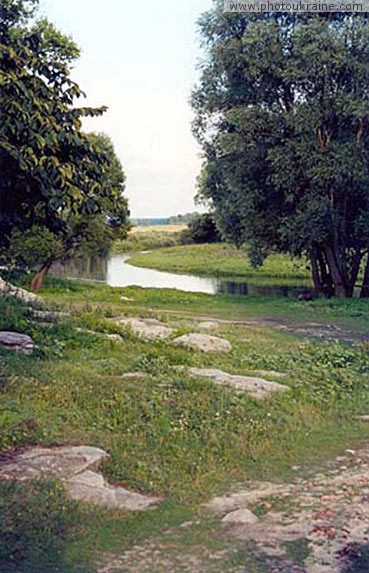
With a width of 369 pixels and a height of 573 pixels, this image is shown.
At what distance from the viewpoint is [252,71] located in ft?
68.1

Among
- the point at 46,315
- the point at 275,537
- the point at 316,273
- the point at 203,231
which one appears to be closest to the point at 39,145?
the point at 275,537

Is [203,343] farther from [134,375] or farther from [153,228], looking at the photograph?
Result: [153,228]

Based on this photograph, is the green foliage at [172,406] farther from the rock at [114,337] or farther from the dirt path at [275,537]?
the dirt path at [275,537]

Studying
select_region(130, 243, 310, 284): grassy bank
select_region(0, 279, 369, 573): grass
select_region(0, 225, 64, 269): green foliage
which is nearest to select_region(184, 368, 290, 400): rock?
select_region(0, 279, 369, 573): grass

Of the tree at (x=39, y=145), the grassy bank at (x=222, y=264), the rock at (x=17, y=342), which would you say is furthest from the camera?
the grassy bank at (x=222, y=264)

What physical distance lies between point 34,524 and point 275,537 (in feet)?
5.05

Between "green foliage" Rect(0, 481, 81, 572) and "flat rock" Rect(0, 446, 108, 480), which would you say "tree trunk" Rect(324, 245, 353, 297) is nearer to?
"flat rock" Rect(0, 446, 108, 480)

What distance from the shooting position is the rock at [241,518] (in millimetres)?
4746

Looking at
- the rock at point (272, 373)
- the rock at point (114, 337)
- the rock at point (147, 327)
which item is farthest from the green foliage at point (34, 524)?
the rock at point (147, 327)

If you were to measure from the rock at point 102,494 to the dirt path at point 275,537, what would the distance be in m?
0.45

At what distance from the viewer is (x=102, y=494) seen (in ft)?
16.4

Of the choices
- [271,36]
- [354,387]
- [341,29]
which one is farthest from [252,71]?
[354,387]

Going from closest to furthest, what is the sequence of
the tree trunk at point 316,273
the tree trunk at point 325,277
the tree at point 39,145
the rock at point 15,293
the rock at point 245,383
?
1. the tree at point 39,145
2. the rock at point 245,383
3. the rock at point 15,293
4. the tree trunk at point 316,273
5. the tree trunk at point 325,277

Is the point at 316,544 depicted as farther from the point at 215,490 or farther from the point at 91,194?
the point at 91,194
